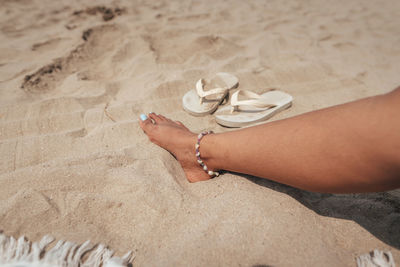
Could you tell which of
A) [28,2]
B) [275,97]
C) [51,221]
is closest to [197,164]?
[51,221]

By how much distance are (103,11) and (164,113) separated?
218 cm

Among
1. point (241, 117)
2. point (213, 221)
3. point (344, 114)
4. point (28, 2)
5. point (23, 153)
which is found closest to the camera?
point (344, 114)

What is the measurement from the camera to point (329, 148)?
781mm

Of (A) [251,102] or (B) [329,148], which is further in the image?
(A) [251,102]

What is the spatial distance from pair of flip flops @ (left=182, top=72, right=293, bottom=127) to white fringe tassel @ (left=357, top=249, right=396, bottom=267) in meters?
0.92

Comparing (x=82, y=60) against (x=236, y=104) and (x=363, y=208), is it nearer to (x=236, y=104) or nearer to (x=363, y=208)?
(x=236, y=104)

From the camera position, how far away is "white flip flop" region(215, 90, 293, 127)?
5.06 ft

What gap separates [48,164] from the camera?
1.10 m

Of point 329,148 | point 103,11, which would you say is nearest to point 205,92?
point 329,148

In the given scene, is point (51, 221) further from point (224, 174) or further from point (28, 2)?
point (28, 2)

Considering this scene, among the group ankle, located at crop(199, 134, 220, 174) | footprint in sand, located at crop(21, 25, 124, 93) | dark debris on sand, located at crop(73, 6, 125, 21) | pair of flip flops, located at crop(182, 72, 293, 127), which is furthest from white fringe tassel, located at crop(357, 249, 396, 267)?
dark debris on sand, located at crop(73, 6, 125, 21)

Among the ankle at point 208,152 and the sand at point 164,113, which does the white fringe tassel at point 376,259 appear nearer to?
the sand at point 164,113

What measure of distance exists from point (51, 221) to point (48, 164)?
342mm

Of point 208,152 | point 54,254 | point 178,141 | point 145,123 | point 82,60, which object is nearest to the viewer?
point 54,254
